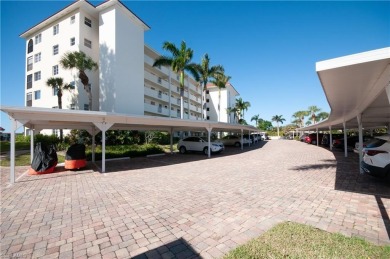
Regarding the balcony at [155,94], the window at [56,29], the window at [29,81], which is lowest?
the balcony at [155,94]

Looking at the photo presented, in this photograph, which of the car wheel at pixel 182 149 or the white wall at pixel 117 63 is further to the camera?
the white wall at pixel 117 63

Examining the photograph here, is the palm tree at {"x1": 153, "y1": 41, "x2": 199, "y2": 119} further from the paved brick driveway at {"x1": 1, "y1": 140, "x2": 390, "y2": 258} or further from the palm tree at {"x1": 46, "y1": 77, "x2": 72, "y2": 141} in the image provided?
the paved brick driveway at {"x1": 1, "y1": 140, "x2": 390, "y2": 258}

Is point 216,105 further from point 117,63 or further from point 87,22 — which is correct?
point 87,22

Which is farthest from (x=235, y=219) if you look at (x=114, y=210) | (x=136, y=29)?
(x=136, y=29)

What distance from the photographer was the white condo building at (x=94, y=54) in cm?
2277

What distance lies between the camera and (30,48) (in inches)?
1089

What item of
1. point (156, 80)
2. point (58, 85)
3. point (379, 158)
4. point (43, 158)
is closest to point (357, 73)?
point (379, 158)

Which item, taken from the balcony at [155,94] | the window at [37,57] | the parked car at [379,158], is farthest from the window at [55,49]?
the parked car at [379,158]

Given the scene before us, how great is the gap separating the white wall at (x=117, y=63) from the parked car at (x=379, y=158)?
2210 cm

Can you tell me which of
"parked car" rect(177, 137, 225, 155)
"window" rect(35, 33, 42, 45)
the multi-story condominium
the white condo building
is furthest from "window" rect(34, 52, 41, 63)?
the multi-story condominium

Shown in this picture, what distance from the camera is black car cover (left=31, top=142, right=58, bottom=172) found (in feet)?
31.1

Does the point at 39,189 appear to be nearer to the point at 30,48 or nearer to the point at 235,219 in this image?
the point at 235,219

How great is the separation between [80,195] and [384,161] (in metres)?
9.95

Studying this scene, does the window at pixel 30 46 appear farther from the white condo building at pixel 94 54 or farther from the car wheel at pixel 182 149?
the car wheel at pixel 182 149
